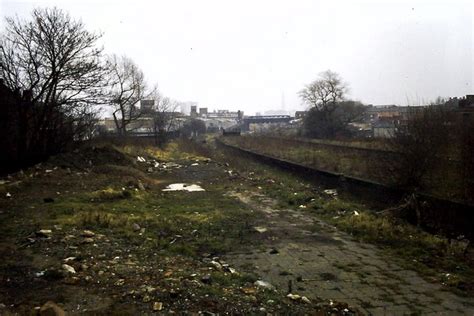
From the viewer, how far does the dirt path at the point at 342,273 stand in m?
4.48

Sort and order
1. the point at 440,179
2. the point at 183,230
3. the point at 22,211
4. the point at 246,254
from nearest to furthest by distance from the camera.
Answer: the point at 246,254 → the point at 183,230 → the point at 22,211 → the point at 440,179

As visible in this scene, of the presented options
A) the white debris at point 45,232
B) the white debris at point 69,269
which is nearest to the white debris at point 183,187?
the white debris at point 45,232

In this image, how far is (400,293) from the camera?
188 inches

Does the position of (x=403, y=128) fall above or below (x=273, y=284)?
above

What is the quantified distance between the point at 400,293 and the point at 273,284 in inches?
62.0

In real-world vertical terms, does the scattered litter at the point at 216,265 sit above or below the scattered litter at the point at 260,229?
above

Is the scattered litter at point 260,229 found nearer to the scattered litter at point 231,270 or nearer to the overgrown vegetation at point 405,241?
the overgrown vegetation at point 405,241

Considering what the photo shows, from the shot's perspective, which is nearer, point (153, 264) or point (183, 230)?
point (153, 264)

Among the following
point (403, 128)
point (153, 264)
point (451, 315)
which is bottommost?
point (451, 315)

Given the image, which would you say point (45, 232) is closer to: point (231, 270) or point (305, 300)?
point (231, 270)

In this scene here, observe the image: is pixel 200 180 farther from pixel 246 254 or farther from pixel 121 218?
pixel 246 254

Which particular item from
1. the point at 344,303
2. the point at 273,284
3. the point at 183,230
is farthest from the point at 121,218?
the point at 344,303

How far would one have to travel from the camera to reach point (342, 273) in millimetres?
5445

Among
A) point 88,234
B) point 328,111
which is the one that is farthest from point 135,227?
point 328,111
